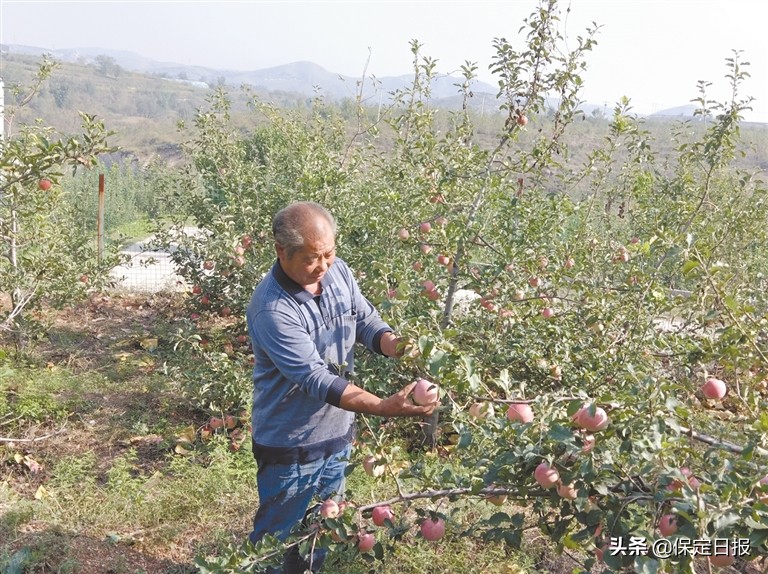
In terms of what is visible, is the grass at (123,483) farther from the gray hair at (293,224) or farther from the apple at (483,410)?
the gray hair at (293,224)

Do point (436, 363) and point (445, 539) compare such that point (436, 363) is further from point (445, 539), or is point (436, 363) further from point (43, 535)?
Answer: point (43, 535)

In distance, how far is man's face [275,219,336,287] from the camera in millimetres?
2078

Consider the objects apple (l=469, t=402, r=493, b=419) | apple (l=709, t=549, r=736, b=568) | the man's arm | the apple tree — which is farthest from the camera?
the apple tree

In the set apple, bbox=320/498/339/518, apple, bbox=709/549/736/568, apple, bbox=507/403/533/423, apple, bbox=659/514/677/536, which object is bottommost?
apple, bbox=320/498/339/518

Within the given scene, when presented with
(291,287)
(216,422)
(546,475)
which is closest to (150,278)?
(216,422)

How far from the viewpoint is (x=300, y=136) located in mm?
6043

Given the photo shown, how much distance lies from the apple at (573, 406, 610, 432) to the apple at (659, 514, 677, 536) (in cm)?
23

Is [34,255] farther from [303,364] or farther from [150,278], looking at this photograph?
[150,278]

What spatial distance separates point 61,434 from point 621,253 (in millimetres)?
3368

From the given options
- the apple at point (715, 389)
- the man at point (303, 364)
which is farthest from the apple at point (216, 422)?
the apple at point (715, 389)

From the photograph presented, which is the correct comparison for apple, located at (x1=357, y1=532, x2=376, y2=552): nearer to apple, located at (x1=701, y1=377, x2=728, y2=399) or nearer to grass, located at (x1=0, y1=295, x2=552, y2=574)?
grass, located at (x1=0, y1=295, x2=552, y2=574)

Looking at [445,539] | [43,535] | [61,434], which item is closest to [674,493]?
[445,539]

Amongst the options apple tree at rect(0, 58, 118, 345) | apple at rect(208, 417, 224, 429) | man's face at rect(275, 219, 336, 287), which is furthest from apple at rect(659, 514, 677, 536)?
apple tree at rect(0, 58, 118, 345)

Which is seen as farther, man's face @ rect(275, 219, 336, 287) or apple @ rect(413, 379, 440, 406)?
man's face @ rect(275, 219, 336, 287)
